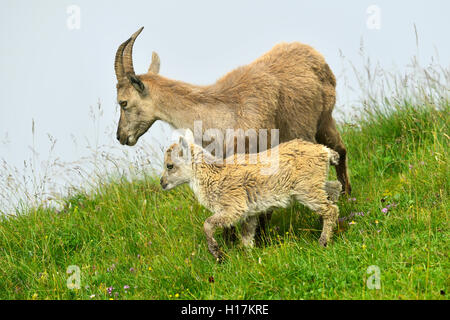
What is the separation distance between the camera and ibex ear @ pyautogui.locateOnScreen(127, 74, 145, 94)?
723 cm

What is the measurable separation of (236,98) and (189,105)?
569 millimetres

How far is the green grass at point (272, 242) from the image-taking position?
18.4 ft

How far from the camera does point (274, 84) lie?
24.3ft

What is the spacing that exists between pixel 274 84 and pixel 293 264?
2545 mm

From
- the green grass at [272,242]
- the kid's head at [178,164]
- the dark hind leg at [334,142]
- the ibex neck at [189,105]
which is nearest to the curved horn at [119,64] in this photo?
the ibex neck at [189,105]

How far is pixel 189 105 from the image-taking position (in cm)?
718

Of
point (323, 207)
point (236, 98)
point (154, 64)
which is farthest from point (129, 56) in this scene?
point (323, 207)

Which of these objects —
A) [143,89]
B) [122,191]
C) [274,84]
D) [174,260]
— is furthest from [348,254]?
[122,191]

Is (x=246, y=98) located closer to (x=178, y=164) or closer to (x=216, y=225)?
(x=178, y=164)

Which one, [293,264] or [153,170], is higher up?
[153,170]

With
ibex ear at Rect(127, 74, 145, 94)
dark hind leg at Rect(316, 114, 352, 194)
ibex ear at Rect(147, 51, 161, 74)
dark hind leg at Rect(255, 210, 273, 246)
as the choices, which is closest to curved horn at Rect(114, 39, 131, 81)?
ibex ear at Rect(127, 74, 145, 94)

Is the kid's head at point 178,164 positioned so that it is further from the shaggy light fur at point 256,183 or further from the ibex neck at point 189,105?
the ibex neck at point 189,105
